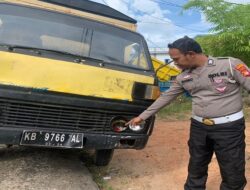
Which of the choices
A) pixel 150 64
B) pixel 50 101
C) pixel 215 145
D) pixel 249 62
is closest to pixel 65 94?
pixel 50 101

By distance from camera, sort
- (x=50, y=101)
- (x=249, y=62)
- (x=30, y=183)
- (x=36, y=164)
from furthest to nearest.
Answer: (x=249, y=62), (x=36, y=164), (x=30, y=183), (x=50, y=101)

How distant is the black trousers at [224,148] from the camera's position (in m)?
3.97

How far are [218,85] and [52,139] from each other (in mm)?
1956

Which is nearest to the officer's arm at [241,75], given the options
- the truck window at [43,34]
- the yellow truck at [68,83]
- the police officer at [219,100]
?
the police officer at [219,100]

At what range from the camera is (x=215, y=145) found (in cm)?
410

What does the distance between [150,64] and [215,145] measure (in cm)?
193

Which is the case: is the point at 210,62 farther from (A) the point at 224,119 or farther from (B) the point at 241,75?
(A) the point at 224,119

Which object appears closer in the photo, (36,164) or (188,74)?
(188,74)

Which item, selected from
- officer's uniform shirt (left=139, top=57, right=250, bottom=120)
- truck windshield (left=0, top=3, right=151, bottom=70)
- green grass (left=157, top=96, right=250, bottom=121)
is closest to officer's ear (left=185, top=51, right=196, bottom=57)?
officer's uniform shirt (left=139, top=57, right=250, bottom=120)

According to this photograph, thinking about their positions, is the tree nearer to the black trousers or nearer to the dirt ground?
the dirt ground

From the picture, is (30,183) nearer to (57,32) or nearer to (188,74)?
(57,32)

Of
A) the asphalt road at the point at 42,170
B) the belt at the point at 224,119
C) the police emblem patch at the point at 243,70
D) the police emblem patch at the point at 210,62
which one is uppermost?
the police emblem patch at the point at 210,62

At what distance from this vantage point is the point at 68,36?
5539 mm

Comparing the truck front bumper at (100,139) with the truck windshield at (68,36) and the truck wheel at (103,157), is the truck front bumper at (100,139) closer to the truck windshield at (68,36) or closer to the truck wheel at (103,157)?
the truck wheel at (103,157)
